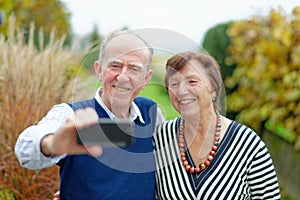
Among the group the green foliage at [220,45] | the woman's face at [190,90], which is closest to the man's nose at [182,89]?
the woman's face at [190,90]

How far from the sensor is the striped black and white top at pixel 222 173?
2438mm

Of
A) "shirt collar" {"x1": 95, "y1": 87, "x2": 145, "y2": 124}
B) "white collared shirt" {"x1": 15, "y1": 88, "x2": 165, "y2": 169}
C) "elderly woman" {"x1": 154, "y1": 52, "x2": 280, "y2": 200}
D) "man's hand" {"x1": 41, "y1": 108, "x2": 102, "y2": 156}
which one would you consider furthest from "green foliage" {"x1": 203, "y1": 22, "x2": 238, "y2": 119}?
"man's hand" {"x1": 41, "y1": 108, "x2": 102, "y2": 156}

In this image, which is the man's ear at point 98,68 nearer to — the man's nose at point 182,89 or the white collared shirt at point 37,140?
the white collared shirt at point 37,140

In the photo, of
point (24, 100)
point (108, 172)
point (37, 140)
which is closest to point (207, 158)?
point (108, 172)

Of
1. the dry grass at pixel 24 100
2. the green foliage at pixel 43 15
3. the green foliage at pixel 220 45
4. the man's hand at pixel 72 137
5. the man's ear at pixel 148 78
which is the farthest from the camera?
the green foliage at pixel 43 15

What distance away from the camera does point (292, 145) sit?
606 cm

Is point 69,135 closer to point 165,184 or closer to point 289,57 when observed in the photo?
point 165,184

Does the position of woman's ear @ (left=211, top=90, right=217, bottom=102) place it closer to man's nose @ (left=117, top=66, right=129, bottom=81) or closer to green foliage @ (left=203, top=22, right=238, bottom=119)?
man's nose @ (left=117, top=66, right=129, bottom=81)

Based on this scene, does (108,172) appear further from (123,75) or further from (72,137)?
(72,137)

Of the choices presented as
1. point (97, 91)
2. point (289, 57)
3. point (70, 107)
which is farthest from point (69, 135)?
point (289, 57)

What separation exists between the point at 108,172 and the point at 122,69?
1.32 ft

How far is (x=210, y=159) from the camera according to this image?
8.04 ft

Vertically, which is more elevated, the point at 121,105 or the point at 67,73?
the point at 121,105

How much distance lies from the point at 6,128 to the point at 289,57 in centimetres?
298
